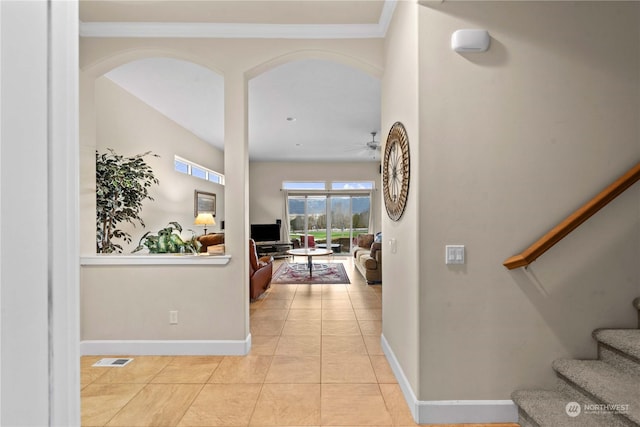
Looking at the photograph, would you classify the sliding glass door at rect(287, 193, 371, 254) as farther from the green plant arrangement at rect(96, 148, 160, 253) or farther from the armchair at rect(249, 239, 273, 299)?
the green plant arrangement at rect(96, 148, 160, 253)

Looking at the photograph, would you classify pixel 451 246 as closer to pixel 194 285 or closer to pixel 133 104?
pixel 194 285

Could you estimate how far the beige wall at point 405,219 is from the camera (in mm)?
2043

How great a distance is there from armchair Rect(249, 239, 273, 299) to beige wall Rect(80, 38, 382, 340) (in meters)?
1.60

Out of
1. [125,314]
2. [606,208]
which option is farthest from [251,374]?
[606,208]

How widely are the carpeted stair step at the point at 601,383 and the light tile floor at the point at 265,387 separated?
3.21ft

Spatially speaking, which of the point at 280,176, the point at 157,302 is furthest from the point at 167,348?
the point at 280,176

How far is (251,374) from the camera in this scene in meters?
2.56

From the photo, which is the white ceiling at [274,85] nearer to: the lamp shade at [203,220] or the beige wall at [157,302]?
the lamp shade at [203,220]

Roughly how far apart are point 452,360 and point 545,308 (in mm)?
680

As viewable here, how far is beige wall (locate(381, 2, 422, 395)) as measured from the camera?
6.70 feet

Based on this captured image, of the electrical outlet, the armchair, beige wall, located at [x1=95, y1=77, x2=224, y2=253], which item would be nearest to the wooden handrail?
the electrical outlet

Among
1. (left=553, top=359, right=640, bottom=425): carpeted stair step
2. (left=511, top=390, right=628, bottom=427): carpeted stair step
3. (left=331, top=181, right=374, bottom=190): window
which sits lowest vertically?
(left=511, top=390, right=628, bottom=427): carpeted stair step

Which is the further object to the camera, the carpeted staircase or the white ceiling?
the white ceiling

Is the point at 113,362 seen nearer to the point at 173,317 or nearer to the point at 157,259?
the point at 173,317
